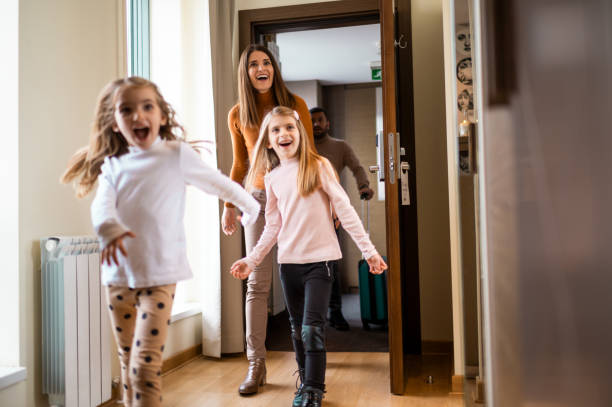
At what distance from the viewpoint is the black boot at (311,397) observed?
1.75m

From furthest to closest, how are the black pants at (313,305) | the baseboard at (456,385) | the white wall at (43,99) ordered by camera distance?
the baseboard at (456,385) < the black pants at (313,305) < the white wall at (43,99)

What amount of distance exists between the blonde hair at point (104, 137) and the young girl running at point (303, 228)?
78 centimetres

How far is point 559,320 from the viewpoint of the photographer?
0.23 metres

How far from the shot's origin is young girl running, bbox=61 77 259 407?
57cm

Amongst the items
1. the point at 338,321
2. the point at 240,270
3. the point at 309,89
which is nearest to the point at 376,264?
the point at 240,270

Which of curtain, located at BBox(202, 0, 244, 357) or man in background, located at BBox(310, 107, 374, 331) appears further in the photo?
man in background, located at BBox(310, 107, 374, 331)

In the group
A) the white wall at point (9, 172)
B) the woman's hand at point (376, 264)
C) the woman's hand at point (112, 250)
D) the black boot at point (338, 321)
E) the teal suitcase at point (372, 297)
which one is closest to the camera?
the woman's hand at point (112, 250)

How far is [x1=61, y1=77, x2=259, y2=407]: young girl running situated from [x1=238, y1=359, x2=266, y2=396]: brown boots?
1.52 m

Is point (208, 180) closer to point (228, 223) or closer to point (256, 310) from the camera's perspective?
point (228, 223)

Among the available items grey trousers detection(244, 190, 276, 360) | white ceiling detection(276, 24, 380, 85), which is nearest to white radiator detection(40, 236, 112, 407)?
grey trousers detection(244, 190, 276, 360)

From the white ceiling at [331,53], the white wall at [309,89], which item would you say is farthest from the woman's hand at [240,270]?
the white wall at [309,89]

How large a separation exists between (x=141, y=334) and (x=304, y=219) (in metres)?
1.09

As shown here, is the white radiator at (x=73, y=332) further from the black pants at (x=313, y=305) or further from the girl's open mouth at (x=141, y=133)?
the black pants at (x=313, y=305)

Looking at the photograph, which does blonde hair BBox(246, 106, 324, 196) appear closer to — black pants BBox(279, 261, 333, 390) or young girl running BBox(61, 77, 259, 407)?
black pants BBox(279, 261, 333, 390)
